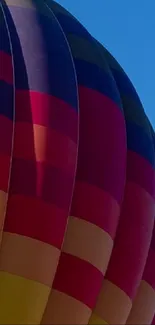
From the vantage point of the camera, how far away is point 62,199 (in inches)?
358

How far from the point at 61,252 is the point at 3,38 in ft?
7.05

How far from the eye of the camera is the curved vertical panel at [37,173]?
29.0ft

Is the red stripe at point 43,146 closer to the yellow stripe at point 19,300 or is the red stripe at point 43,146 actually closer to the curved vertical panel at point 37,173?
the curved vertical panel at point 37,173

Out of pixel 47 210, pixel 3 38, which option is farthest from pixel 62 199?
pixel 3 38

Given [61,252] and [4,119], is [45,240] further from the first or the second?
[4,119]

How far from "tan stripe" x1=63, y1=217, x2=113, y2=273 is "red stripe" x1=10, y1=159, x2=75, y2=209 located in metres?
0.25

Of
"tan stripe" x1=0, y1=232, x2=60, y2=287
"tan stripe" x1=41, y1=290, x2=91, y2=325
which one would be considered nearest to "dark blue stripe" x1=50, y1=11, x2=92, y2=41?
"tan stripe" x1=0, y1=232, x2=60, y2=287

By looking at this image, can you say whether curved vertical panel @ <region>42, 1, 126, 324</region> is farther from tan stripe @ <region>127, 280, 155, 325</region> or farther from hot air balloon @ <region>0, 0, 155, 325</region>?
tan stripe @ <region>127, 280, 155, 325</region>

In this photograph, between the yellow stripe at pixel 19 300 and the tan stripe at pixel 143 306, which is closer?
the yellow stripe at pixel 19 300

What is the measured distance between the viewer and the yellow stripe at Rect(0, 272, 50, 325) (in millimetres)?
8750

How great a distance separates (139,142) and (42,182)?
159 centimetres

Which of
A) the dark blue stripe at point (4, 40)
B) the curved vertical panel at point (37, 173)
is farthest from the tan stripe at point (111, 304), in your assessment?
the dark blue stripe at point (4, 40)

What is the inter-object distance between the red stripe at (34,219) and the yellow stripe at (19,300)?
412mm

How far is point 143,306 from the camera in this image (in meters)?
10.4
